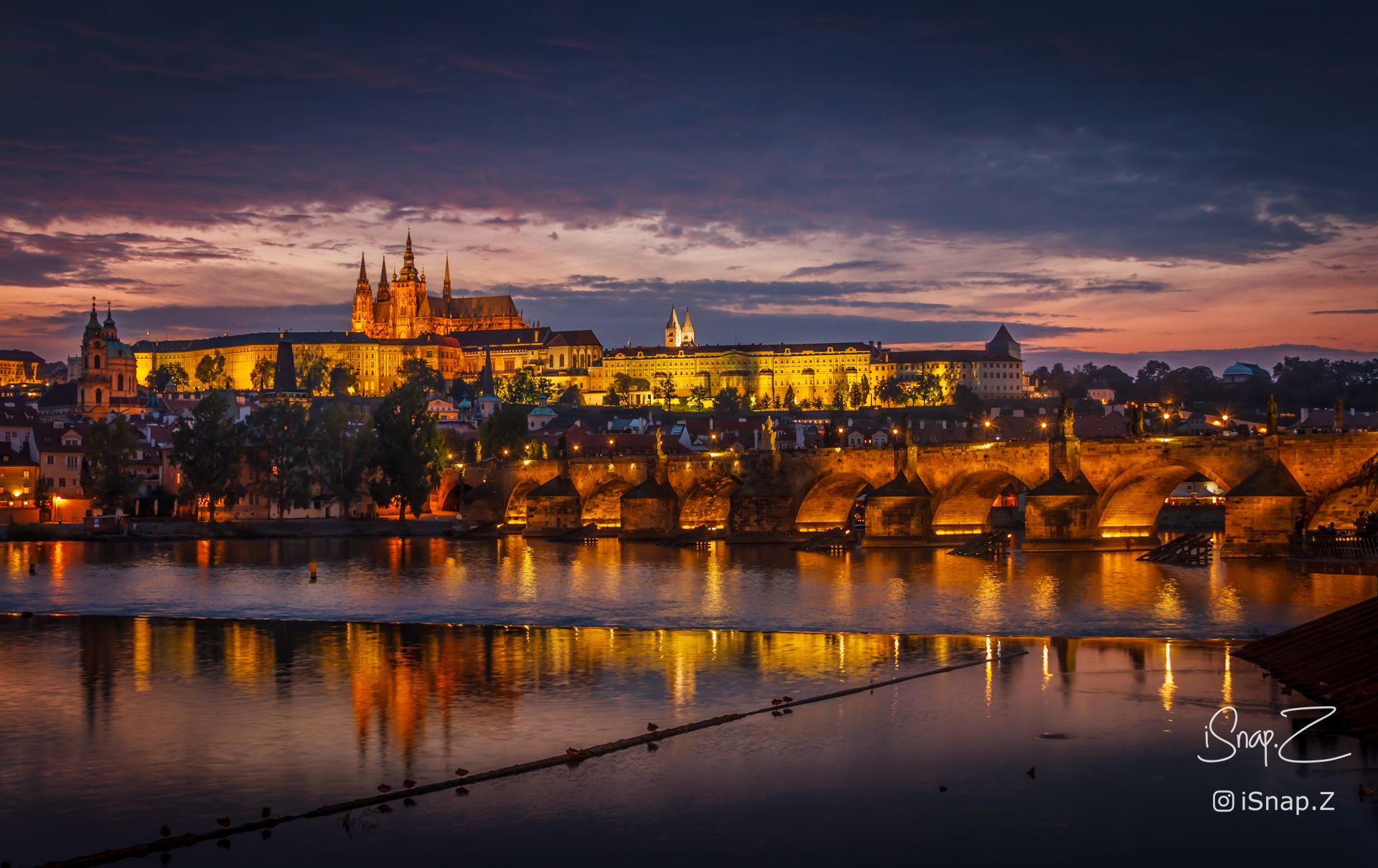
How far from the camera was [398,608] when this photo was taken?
34.4m

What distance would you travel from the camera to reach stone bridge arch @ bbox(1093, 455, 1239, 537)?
46.5 metres

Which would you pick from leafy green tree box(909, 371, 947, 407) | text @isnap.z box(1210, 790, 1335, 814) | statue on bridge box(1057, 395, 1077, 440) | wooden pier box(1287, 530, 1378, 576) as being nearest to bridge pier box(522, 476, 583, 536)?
statue on bridge box(1057, 395, 1077, 440)

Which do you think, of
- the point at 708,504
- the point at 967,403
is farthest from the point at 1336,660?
the point at 967,403

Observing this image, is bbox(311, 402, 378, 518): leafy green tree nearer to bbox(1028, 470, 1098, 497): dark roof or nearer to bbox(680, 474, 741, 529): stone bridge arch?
bbox(680, 474, 741, 529): stone bridge arch

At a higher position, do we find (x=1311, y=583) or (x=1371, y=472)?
(x=1371, y=472)

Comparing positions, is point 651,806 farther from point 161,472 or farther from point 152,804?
point 161,472

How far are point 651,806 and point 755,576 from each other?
91.7 ft

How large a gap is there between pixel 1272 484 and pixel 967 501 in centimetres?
1595

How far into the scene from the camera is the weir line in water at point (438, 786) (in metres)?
13.5

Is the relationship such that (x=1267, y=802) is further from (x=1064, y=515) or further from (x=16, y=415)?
(x=16, y=415)

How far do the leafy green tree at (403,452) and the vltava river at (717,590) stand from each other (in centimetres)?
1600

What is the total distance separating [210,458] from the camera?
6838cm

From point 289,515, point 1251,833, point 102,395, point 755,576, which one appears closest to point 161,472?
point 289,515

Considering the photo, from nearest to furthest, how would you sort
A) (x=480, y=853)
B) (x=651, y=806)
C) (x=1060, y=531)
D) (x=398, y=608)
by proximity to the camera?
(x=480, y=853), (x=651, y=806), (x=398, y=608), (x=1060, y=531)
